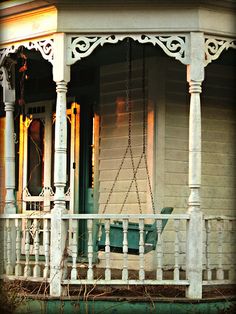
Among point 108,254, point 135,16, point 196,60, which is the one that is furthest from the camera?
point 135,16

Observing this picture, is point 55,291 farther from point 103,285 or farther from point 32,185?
point 32,185

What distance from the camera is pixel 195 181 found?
8398 millimetres

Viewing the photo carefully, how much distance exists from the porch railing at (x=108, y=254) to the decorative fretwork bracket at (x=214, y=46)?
183 cm

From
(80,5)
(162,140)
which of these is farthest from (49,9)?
(162,140)

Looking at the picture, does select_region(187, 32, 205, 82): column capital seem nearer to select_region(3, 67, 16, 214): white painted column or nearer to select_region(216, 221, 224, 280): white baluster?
select_region(216, 221, 224, 280): white baluster

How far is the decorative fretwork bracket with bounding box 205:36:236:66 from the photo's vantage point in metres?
8.58

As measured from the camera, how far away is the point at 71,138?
37.5 feet

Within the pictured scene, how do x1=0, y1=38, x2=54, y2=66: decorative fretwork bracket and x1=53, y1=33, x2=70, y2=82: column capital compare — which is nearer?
x1=53, y1=33, x2=70, y2=82: column capital

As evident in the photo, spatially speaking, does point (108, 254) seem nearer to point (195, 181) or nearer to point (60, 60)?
point (195, 181)

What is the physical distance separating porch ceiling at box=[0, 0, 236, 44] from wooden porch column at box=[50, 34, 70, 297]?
25 centimetres

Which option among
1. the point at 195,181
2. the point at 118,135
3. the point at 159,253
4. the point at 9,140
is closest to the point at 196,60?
the point at 195,181

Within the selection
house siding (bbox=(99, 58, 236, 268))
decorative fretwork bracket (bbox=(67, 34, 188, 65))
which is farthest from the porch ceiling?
house siding (bbox=(99, 58, 236, 268))

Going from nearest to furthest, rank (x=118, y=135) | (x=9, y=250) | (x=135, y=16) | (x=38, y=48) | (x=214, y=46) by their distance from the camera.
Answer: (x=135, y=16), (x=214, y=46), (x=38, y=48), (x=9, y=250), (x=118, y=135)

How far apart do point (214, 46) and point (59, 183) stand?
7.84 feet
